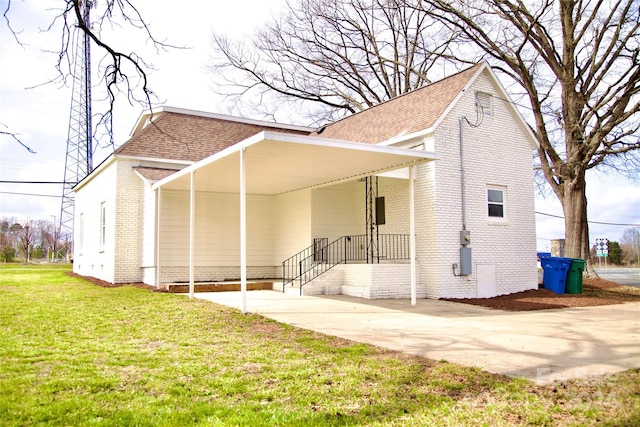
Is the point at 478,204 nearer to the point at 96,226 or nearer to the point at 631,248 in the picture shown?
the point at 96,226

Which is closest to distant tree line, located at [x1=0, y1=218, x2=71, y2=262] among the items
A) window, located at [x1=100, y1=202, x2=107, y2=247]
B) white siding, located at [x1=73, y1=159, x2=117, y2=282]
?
white siding, located at [x1=73, y1=159, x2=117, y2=282]

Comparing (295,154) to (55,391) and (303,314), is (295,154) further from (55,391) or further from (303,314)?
(55,391)

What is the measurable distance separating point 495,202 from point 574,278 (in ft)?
11.0

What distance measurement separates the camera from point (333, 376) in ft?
17.9

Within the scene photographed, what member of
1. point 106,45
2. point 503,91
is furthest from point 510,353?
point 503,91

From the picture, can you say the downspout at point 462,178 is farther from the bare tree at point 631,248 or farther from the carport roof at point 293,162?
the bare tree at point 631,248

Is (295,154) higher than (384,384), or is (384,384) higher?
(295,154)

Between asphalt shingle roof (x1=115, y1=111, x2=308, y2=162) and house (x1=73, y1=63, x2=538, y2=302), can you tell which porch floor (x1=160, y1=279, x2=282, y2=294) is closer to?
house (x1=73, y1=63, x2=538, y2=302)

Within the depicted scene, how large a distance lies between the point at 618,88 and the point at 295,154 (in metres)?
13.1

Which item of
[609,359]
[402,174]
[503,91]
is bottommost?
[609,359]

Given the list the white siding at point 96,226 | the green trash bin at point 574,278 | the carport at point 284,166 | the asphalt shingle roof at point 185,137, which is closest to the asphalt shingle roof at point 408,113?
the carport at point 284,166

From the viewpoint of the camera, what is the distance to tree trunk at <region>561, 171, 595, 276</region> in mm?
18484

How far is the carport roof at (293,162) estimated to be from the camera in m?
9.71

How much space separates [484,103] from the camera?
15086 millimetres
